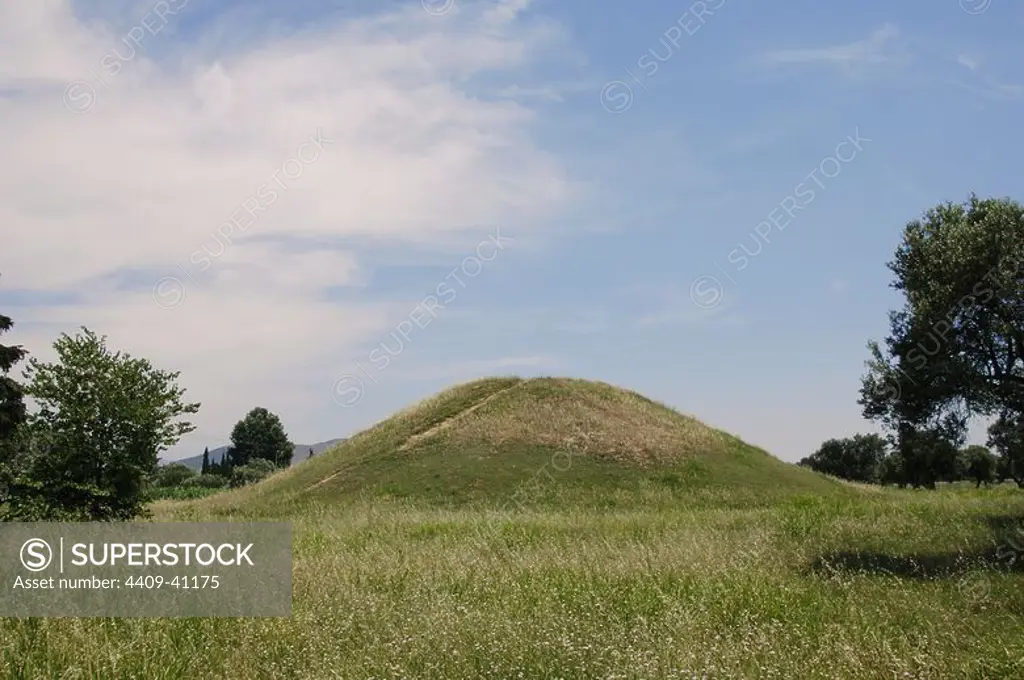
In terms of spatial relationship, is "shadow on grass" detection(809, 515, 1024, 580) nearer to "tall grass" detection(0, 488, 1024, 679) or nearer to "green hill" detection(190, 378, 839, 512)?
"tall grass" detection(0, 488, 1024, 679)

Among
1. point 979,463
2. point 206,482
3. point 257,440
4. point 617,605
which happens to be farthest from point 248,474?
point 617,605

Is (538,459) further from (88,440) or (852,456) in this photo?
(852,456)

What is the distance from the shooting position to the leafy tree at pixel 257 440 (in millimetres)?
145000

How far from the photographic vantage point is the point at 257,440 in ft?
479

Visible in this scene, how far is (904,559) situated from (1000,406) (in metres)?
8.96

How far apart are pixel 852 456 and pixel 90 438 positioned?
125 meters

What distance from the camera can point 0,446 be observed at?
26141mm

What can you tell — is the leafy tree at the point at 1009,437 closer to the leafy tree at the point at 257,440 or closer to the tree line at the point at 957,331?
the tree line at the point at 957,331

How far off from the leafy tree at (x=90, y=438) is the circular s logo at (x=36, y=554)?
2.78m

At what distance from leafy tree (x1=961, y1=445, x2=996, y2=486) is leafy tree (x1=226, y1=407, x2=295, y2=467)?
11165 centimetres

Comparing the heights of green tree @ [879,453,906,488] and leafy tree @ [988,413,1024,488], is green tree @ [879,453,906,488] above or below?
below

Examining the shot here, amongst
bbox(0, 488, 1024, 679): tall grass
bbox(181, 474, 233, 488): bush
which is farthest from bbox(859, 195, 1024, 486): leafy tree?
bbox(181, 474, 233, 488): bush

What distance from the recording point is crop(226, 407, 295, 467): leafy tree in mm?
145000

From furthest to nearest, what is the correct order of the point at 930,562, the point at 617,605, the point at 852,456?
the point at 852,456 → the point at 930,562 → the point at 617,605
